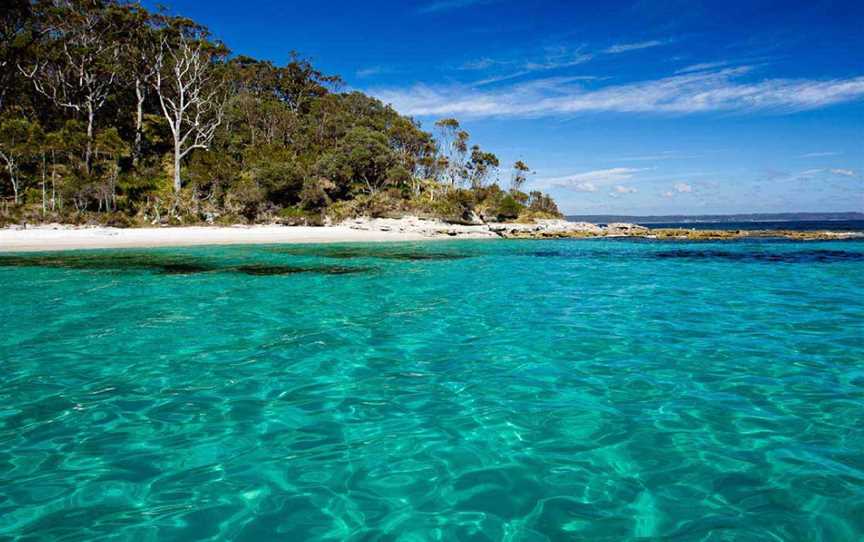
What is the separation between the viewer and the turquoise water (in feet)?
13.2

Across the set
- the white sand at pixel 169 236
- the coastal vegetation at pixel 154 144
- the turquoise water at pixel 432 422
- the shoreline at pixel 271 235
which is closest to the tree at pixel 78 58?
the coastal vegetation at pixel 154 144

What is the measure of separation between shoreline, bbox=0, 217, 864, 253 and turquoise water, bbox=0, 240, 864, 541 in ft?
70.4

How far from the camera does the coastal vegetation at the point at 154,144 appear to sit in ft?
147

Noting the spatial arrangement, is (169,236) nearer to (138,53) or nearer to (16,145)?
(16,145)

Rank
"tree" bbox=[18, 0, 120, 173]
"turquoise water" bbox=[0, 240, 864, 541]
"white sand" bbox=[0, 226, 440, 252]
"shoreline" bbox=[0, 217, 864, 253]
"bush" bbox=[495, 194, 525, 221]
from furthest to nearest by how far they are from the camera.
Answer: "bush" bbox=[495, 194, 525, 221] → "tree" bbox=[18, 0, 120, 173] → "shoreline" bbox=[0, 217, 864, 253] → "white sand" bbox=[0, 226, 440, 252] → "turquoise water" bbox=[0, 240, 864, 541]

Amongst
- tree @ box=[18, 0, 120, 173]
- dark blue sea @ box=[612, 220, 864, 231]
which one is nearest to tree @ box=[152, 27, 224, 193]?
tree @ box=[18, 0, 120, 173]

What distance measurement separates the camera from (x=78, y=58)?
54.3 metres

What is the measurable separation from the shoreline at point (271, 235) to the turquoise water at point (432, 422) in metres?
21.5

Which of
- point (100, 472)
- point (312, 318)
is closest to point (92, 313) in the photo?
point (312, 318)

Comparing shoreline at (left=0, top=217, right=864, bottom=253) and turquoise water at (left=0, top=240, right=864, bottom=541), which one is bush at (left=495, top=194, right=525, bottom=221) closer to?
shoreline at (left=0, top=217, right=864, bottom=253)

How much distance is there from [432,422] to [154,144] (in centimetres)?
6718

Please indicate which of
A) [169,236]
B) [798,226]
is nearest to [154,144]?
[169,236]

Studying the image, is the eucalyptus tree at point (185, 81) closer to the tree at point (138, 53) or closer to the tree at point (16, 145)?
the tree at point (138, 53)

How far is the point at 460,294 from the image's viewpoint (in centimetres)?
1569
